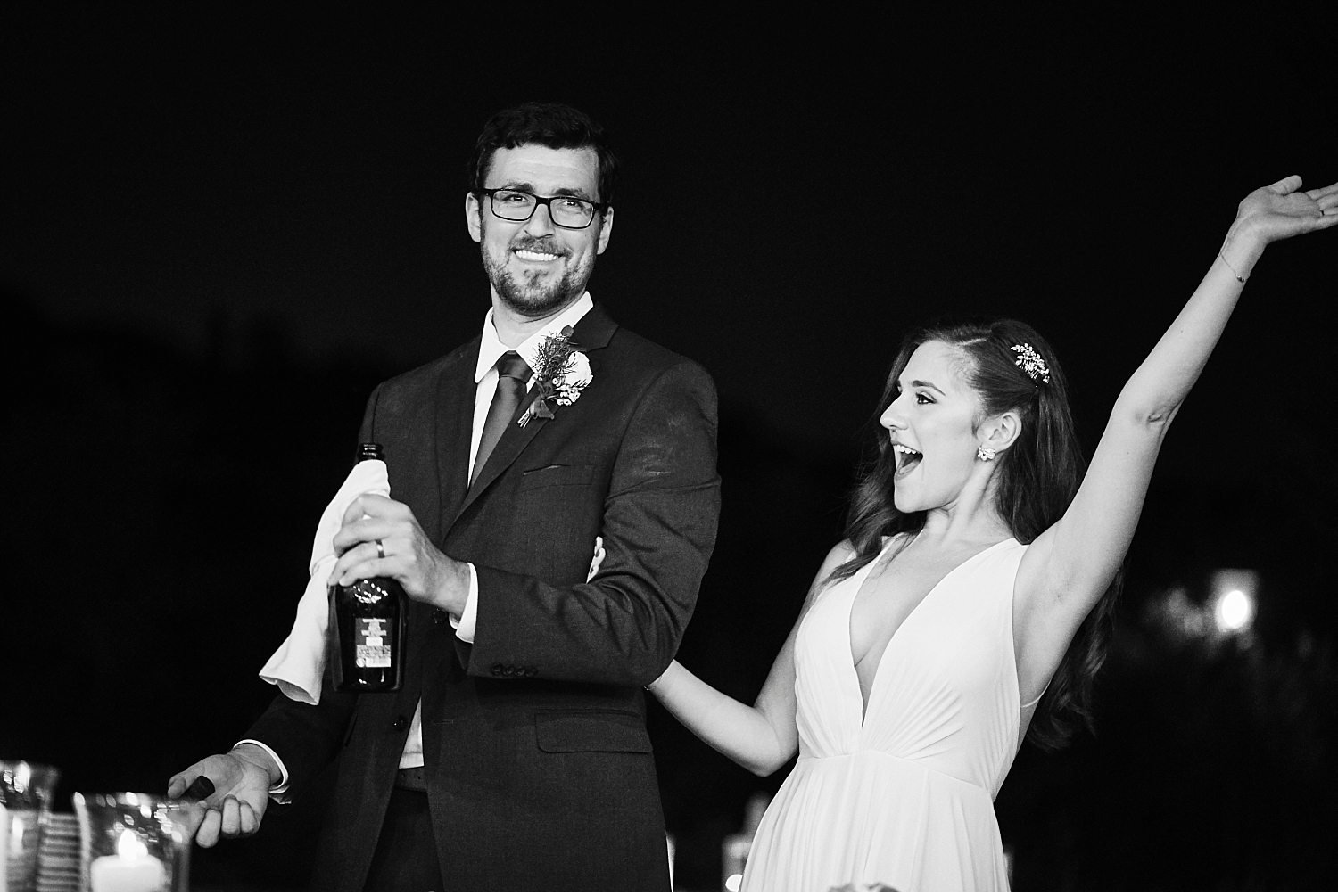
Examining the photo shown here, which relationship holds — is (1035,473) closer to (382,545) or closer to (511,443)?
(511,443)

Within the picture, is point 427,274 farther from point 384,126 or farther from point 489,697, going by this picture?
point 489,697

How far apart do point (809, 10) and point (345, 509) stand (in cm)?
295

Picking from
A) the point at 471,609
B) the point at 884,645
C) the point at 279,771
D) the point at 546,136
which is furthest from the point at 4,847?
the point at 884,645

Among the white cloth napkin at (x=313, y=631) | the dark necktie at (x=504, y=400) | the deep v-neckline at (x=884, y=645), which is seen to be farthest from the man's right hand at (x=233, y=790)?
the deep v-neckline at (x=884, y=645)

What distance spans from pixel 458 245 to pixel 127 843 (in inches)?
127

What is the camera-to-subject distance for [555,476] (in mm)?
2586

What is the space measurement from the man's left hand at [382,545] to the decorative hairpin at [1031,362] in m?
1.51

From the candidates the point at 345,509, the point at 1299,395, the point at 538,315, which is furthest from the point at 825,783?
the point at 1299,395

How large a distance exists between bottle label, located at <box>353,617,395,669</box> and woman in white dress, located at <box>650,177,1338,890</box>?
101 centimetres

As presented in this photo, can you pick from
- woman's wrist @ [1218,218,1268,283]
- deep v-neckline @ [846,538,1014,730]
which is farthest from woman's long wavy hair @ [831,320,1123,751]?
woman's wrist @ [1218,218,1268,283]

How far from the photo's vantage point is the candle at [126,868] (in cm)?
177

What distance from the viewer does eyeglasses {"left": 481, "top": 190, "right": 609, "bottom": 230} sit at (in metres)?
2.79

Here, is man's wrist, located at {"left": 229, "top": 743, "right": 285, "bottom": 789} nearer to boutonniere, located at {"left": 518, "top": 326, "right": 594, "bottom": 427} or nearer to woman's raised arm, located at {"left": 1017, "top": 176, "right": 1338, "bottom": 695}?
boutonniere, located at {"left": 518, "top": 326, "right": 594, "bottom": 427}

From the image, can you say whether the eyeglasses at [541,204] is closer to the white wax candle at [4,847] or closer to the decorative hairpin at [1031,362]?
the decorative hairpin at [1031,362]
